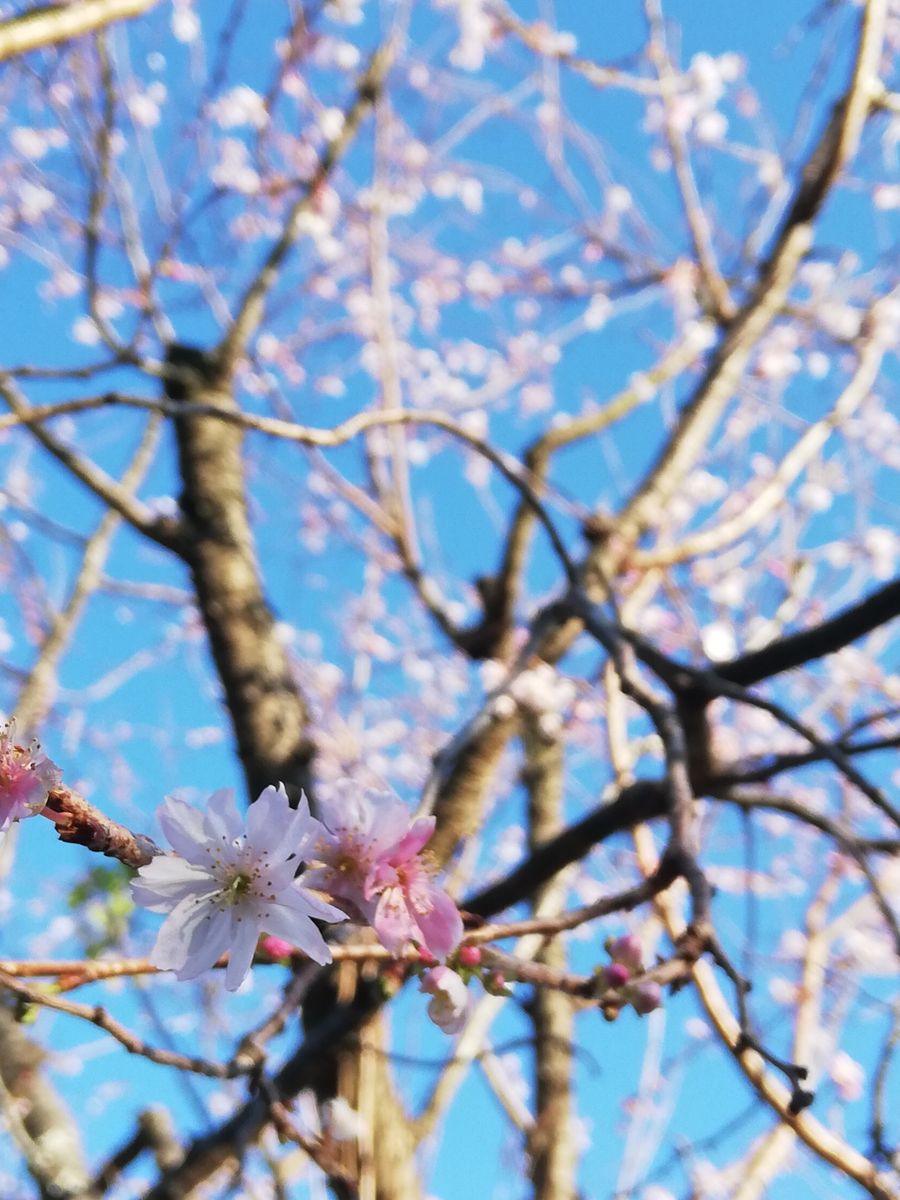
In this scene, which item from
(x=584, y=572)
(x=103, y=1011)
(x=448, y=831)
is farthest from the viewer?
(x=584, y=572)

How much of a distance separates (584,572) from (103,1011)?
86.4 inches

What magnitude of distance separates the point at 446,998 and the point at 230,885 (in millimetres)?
255

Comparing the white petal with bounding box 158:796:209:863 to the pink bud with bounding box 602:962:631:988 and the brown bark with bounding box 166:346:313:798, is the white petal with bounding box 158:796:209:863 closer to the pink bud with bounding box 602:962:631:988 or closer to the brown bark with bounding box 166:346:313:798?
the pink bud with bounding box 602:962:631:988

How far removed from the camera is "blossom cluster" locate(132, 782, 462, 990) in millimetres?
721

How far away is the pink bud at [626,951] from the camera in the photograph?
0.92m

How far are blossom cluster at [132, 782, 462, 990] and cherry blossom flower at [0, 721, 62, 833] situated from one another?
0.31 feet

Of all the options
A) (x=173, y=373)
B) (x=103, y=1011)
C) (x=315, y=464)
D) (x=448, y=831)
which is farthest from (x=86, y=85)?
(x=103, y=1011)

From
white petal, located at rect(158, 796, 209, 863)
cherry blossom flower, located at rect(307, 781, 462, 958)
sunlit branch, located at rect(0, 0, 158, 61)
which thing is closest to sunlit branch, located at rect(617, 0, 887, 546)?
sunlit branch, located at rect(0, 0, 158, 61)

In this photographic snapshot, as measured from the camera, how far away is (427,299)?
691 cm

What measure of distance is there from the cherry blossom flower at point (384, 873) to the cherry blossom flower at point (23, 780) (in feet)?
0.74

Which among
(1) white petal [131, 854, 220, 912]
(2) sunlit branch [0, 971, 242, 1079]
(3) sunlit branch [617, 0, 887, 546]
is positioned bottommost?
(2) sunlit branch [0, 971, 242, 1079]

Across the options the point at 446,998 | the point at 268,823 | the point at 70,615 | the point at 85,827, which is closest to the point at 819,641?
the point at 446,998

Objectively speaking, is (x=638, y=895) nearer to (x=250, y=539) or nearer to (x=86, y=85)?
(x=250, y=539)

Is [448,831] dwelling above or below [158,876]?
above
